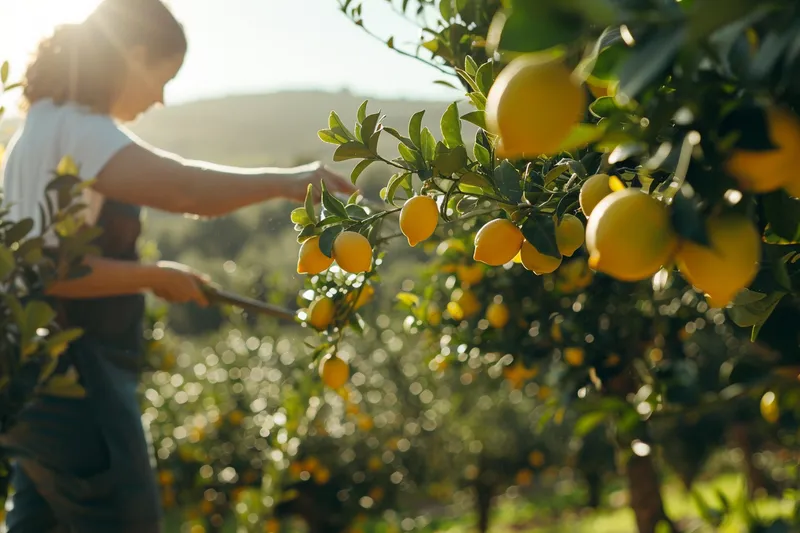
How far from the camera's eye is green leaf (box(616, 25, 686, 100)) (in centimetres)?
34

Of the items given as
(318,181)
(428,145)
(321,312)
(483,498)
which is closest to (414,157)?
(428,145)

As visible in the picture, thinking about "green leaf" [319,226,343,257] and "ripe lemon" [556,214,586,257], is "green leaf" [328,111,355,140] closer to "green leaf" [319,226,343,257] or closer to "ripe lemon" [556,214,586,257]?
"green leaf" [319,226,343,257]

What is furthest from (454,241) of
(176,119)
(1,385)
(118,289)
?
(176,119)

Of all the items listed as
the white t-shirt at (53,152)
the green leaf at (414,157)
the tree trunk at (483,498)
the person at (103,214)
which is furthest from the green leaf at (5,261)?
the tree trunk at (483,498)

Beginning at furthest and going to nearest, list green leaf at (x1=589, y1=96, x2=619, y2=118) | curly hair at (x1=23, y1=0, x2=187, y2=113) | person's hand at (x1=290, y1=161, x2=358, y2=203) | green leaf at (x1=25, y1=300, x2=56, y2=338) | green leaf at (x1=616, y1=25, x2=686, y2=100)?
curly hair at (x1=23, y1=0, x2=187, y2=113), person's hand at (x1=290, y1=161, x2=358, y2=203), green leaf at (x1=25, y1=300, x2=56, y2=338), green leaf at (x1=589, y1=96, x2=619, y2=118), green leaf at (x1=616, y1=25, x2=686, y2=100)

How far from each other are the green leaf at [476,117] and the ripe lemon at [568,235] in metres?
0.11

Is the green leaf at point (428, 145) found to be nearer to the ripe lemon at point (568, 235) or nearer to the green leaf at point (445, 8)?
the ripe lemon at point (568, 235)

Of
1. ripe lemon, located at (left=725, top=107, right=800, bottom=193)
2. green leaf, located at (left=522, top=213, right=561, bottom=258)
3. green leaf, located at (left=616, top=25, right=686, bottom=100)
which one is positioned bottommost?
green leaf, located at (left=522, top=213, right=561, bottom=258)

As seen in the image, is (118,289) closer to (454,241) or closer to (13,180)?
(13,180)

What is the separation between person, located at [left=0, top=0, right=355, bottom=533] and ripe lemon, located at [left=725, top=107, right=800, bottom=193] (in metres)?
0.97

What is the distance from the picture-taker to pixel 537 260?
642 millimetres

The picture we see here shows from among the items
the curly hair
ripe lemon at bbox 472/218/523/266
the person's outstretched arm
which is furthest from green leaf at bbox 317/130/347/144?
the curly hair

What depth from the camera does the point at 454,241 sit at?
1.50 m

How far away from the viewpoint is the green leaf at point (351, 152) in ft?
2.36
